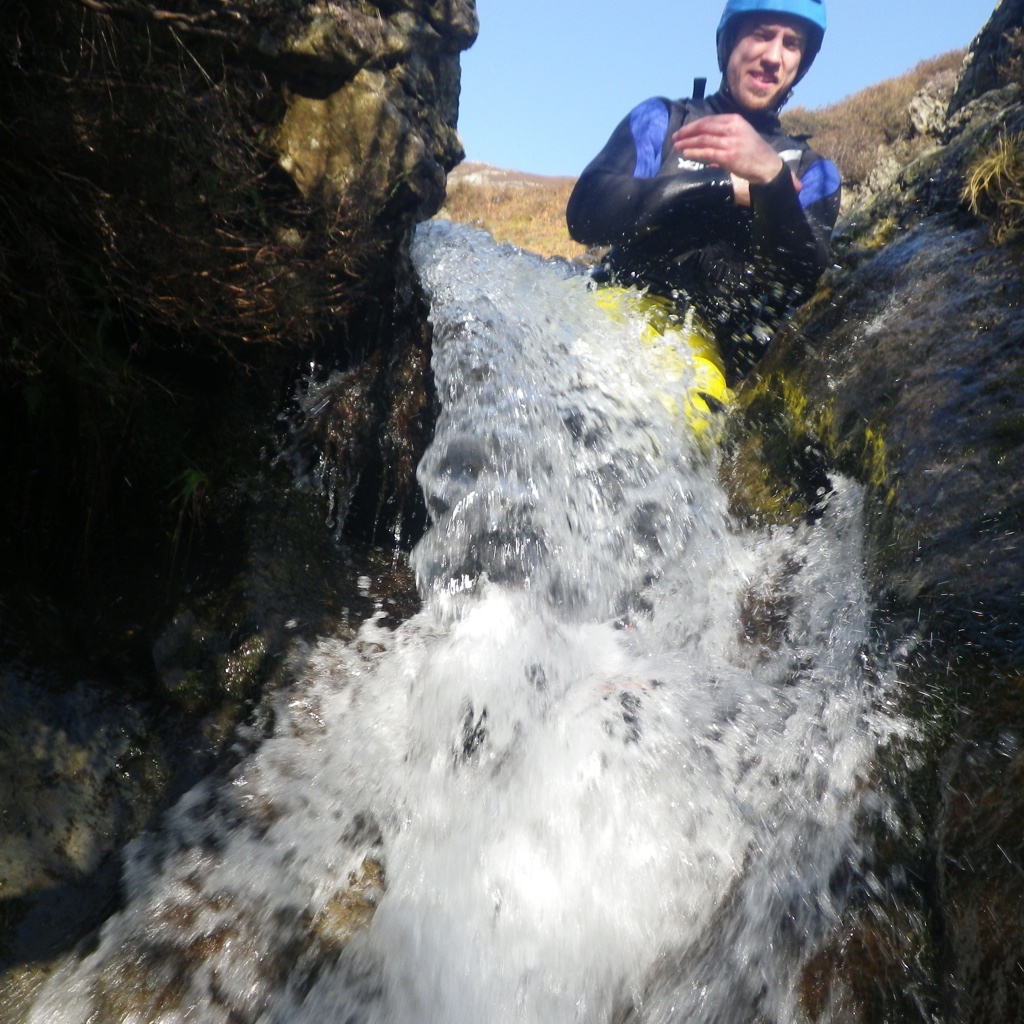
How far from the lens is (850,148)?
47.6 ft

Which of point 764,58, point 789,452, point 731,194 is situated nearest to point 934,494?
point 789,452

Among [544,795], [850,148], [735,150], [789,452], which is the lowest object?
[544,795]

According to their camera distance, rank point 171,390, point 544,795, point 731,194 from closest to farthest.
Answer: point 544,795 → point 171,390 → point 731,194

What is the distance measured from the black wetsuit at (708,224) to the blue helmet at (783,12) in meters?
0.45

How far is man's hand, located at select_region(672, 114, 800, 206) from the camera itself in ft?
12.4

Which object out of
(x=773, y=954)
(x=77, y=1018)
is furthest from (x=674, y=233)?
(x=77, y=1018)

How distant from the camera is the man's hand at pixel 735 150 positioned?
3.77 meters

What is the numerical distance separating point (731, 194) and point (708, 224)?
21 centimetres

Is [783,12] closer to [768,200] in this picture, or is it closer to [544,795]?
[768,200]

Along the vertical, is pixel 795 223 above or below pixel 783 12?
below

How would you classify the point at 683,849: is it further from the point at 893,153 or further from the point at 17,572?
the point at 893,153

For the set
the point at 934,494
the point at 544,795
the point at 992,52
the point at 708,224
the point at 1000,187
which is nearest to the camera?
the point at 934,494

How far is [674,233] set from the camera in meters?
4.20

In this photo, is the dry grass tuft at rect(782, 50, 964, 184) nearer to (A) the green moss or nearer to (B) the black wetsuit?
(B) the black wetsuit
